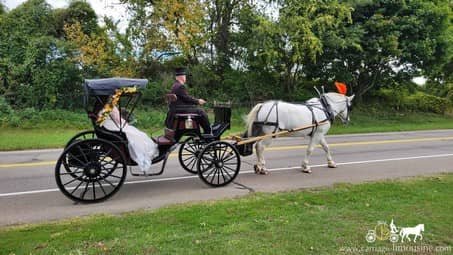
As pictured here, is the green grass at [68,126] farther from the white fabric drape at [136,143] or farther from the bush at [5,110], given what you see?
the white fabric drape at [136,143]

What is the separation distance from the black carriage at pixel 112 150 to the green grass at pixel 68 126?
20.5 feet

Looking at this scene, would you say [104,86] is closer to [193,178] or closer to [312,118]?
[193,178]

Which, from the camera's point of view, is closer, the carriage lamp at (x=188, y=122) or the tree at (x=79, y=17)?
the carriage lamp at (x=188, y=122)

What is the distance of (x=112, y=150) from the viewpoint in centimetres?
634

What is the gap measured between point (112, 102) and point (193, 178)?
8.39 ft

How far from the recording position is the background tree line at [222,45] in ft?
58.7

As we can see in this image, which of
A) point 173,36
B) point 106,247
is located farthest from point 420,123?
point 106,247

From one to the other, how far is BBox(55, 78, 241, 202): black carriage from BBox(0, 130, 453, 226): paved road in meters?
0.30

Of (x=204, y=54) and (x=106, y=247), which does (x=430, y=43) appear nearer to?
(x=204, y=54)

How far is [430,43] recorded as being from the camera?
19.4 metres

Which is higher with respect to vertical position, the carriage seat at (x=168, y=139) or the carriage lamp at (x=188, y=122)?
the carriage lamp at (x=188, y=122)

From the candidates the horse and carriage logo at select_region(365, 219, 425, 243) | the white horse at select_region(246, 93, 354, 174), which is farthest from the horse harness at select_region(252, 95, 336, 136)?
the horse and carriage logo at select_region(365, 219, 425, 243)

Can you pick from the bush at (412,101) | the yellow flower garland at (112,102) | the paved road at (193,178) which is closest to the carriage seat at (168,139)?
the paved road at (193,178)

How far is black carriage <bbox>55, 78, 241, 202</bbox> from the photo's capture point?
244 inches
